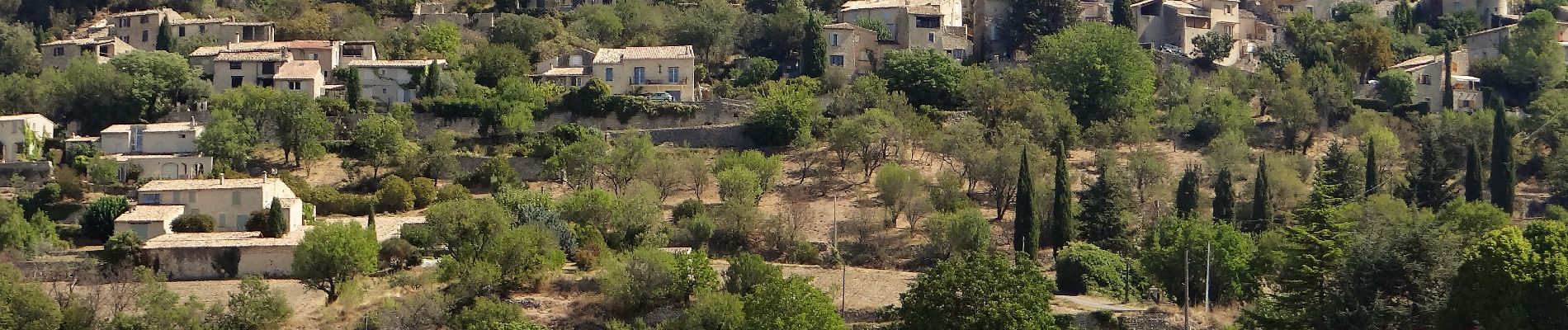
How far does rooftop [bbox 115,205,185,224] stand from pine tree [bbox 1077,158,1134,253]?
26564 millimetres

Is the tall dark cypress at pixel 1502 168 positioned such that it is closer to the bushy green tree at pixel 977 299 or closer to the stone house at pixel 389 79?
the bushy green tree at pixel 977 299

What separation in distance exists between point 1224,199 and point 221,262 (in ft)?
97.0

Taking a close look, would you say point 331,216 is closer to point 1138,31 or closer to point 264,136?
point 264,136

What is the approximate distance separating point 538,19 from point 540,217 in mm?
26694

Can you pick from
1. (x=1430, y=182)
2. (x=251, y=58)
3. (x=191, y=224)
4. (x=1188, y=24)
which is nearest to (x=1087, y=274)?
(x=1430, y=182)

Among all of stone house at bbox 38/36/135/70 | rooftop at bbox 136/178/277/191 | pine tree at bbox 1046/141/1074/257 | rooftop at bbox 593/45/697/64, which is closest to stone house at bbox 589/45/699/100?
rooftop at bbox 593/45/697/64

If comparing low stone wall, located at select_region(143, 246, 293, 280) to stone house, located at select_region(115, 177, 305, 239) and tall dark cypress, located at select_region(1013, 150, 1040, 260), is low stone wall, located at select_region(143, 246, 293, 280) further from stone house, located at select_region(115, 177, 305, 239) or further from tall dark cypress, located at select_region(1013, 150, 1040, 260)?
tall dark cypress, located at select_region(1013, 150, 1040, 260)

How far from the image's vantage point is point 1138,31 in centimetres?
9312

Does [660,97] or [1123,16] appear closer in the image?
[660,97]

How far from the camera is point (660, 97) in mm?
80375

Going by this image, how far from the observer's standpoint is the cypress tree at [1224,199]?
70250mm

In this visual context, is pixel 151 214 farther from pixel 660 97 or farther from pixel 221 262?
pixel 660 97

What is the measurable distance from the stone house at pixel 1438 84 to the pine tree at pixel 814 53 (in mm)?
22898

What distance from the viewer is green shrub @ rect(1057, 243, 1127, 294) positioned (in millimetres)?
64375
